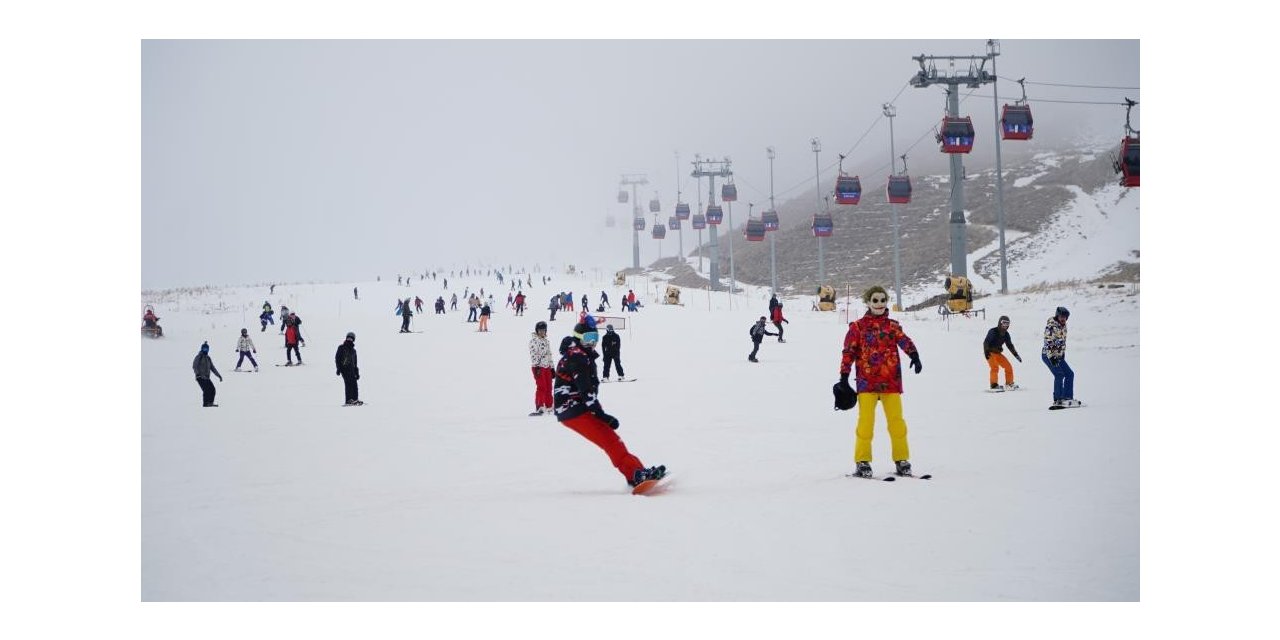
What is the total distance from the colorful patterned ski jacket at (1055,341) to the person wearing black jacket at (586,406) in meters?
7.13

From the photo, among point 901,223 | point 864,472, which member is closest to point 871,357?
point 864,472

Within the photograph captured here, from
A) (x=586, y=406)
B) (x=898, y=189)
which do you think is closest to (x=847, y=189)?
(x=898, y=189)

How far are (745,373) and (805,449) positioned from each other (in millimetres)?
9813

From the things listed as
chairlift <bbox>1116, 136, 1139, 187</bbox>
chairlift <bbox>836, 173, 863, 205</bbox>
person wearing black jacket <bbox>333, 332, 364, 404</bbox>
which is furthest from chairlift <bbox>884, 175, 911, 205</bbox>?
person wearing black jacket <bbox>333, 332, 364, 404</bbox>

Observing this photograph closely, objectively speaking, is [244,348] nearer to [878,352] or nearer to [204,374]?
[204,374]

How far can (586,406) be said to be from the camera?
7797mm

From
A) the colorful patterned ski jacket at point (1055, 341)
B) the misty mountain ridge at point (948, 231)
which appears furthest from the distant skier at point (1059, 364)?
the misty mountain ridge at point (948, 231)

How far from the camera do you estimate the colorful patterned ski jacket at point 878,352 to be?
7.74 metres

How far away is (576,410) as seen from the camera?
7.80m

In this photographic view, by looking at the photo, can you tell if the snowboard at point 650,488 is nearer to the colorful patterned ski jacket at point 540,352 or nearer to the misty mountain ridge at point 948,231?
the colorful patterned ski jacket at point 540,352

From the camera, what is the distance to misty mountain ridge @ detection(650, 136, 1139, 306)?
5959 cm

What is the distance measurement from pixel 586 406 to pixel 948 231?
255ft

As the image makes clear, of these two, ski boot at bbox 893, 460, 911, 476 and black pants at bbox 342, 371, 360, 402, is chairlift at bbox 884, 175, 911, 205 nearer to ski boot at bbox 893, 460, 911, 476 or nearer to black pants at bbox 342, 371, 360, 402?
black pants at bbox 342, 371, 360, 402
